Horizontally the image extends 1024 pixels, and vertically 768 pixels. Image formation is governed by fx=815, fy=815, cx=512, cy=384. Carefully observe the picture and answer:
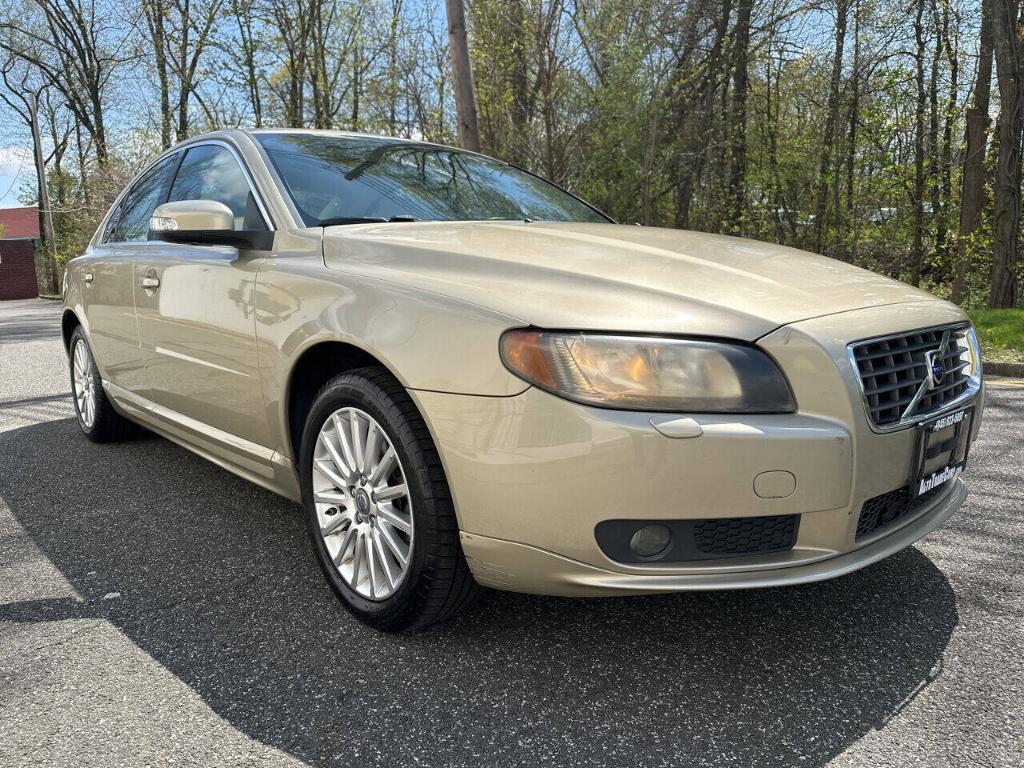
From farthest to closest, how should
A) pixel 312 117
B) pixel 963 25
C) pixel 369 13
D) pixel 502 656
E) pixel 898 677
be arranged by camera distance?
pixel 312 117 → pixel 369 13 → pixel 963 25 → pixel 502 656 → pixel 898 677

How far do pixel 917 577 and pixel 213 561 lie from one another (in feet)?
7.91

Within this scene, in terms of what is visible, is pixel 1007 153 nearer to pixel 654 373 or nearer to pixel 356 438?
pixel 654 373

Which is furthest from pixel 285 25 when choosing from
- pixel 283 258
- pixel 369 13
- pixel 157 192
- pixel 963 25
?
pixel 283 258

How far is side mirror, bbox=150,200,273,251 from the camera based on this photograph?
278 cm

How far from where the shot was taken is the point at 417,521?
7.01ft

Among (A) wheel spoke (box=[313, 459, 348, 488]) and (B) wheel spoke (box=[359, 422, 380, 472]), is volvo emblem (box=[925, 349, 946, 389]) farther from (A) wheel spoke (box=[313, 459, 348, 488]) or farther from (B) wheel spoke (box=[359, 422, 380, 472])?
(A) wheel spoke (box=[313, 459, 348, 488])

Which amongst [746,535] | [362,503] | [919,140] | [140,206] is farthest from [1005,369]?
[919,140]

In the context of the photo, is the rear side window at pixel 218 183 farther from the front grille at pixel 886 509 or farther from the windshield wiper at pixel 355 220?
the front grille at pixel 886 509

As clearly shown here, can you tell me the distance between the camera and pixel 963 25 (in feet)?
42.5

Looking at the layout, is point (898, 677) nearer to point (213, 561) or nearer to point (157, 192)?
point (213, 561)

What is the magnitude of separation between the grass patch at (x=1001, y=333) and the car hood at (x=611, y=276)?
17.6 feet

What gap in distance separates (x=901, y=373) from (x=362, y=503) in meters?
1.52

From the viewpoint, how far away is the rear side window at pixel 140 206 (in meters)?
3.96

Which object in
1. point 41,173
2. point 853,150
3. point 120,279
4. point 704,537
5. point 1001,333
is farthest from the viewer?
point 41,173
